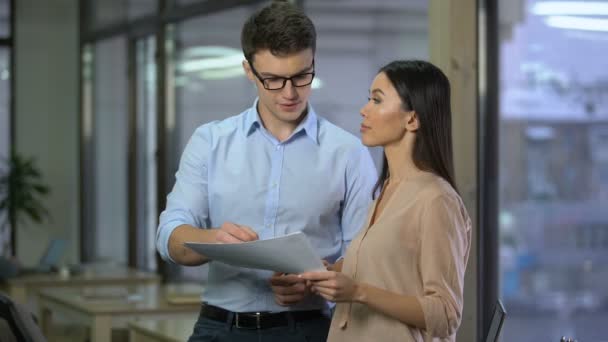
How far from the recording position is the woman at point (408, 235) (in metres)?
2.01

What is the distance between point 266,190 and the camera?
2.51 m

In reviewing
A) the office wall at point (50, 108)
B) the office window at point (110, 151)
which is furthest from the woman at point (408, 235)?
the office wall at point (50, 108)

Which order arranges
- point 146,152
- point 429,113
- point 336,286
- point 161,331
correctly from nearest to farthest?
point 336,286, point 429,113, point 161,331, point 146,152

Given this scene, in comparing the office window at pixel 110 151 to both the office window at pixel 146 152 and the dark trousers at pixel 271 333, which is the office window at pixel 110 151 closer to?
the office window at pixel 146 152

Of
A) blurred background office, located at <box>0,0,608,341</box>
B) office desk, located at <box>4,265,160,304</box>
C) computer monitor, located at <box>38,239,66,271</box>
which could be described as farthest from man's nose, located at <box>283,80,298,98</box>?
computer monitor, located at <box>38,239,66,271</box>

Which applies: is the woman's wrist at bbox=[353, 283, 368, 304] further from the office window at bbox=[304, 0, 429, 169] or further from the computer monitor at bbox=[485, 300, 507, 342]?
the office window at bbox=[304, 0, 429, 169]

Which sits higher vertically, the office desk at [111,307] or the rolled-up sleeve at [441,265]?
the rolled-up sleeve at [441,265]

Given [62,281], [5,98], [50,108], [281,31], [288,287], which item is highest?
[5,98]

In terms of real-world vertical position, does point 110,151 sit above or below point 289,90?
below

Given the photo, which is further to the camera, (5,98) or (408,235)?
(5,98)

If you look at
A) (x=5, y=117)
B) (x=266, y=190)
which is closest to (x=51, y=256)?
(x=5, y=117)

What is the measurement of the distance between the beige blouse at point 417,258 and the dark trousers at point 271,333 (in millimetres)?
295

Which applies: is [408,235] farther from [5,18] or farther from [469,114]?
[5,18]

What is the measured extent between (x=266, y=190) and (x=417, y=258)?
0.58 metres
